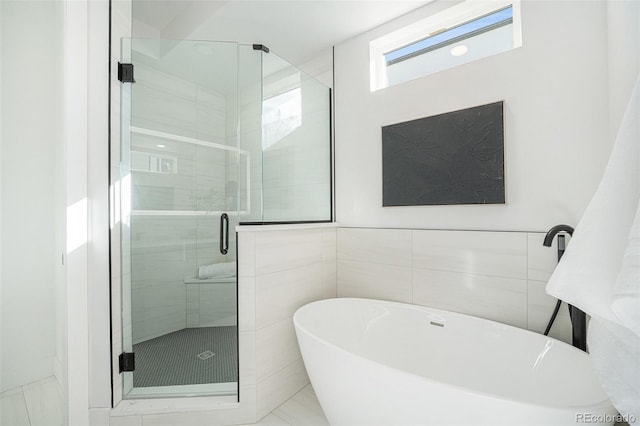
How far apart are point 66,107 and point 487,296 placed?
8.24 ft

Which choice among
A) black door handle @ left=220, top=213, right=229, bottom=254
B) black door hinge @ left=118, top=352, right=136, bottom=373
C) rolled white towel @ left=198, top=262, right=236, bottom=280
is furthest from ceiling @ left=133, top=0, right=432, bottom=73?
black door hinge @ left=118, top=352, right=136, bottom=373

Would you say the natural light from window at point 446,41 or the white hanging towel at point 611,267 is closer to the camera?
the white hanging towel at point 611,267

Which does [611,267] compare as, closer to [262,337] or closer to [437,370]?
[437,370]

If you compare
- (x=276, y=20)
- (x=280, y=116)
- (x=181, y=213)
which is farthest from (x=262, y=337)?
(x=276, y=20)

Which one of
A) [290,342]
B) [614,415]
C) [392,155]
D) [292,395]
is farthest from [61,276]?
[614,415]

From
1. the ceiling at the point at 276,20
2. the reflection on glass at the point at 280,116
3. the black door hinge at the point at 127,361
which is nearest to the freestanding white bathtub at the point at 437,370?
the black door hinge at the point at 127,361

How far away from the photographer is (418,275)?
6.79 feet

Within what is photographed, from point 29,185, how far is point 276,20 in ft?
6.45

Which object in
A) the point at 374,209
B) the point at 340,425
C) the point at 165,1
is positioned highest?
the point at 165,1

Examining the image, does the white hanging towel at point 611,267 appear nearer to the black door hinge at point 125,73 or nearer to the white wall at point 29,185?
the white wall at point 29,185

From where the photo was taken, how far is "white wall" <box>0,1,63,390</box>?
109cm

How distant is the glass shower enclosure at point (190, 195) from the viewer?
1.82 metres

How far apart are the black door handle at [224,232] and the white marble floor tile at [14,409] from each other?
41.3 inches

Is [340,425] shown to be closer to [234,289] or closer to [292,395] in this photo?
[292,395]
